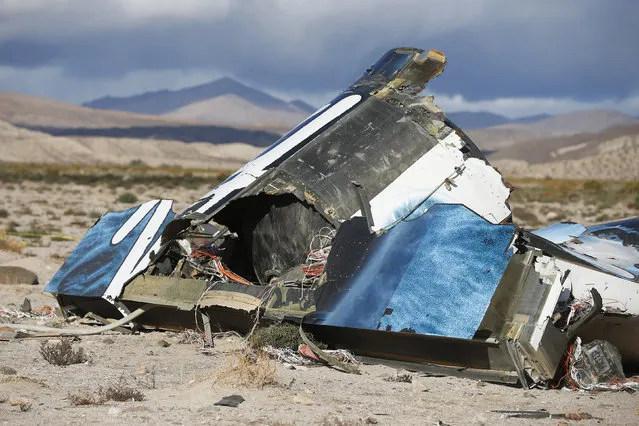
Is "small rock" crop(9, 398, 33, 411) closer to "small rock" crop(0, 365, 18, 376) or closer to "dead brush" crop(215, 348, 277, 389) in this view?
"small rock" crop(0, 365, 18, 376)

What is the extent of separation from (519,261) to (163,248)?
12.9 ft

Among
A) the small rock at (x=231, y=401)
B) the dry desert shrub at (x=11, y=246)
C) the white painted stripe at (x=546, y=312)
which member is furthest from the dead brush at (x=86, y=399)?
the dry desert shrub at (x=11, y=246)

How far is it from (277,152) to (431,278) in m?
3.02

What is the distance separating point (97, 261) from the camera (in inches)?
428

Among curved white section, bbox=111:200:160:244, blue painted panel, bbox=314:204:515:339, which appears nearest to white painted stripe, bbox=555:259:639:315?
blue painted panel, bbox=314:204:515:339

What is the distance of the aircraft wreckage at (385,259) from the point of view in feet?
26.0

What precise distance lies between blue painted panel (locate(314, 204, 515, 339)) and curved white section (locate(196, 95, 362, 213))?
1.92m

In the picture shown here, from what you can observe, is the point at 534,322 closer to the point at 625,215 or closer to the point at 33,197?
the point at 625,215

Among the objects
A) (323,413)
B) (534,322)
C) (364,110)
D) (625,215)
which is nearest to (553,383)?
(534,322)

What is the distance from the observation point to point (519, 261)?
26.6 feet

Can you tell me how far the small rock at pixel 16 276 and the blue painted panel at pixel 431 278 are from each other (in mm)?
6941

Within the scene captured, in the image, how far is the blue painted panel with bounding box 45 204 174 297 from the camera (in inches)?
411

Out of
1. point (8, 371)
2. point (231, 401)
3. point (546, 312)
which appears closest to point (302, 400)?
point (231, 401)

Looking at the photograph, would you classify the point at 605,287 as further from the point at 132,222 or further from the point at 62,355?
the point at 132,222
